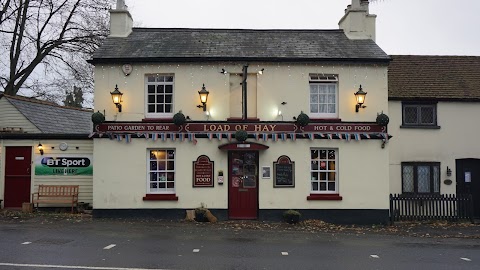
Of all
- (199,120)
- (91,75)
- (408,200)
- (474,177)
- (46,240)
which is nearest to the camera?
(46,240)

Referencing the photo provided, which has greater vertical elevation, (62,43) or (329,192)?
(62,43)

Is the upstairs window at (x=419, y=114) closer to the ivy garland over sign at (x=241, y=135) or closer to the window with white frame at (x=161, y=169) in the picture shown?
the ivy garland over sign at (x=241, y=135)

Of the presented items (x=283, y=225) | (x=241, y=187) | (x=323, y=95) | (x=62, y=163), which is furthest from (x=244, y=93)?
(x=62, y=163)

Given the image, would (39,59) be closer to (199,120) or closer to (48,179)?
(48,179)

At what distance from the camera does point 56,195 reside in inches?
686

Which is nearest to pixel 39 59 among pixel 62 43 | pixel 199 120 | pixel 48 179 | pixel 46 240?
pixel 62 43

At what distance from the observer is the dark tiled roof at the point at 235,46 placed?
16.6 m

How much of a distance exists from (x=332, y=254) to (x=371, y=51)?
8.76 meters

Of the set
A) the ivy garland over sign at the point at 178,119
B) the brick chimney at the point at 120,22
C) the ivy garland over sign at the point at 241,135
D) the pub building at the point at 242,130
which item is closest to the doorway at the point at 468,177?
the pub building at the point at 242,130

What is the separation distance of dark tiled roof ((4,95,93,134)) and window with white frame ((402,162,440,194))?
49.0ft

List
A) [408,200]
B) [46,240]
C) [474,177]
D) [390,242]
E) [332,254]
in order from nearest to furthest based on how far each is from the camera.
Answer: [332,254] < [46,240] < [390,242] < [408,200] < [474,177]

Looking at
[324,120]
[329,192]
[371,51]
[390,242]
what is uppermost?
[371,51]

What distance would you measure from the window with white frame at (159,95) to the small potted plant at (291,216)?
5.31 meters

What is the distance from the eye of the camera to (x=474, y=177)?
19.0m
